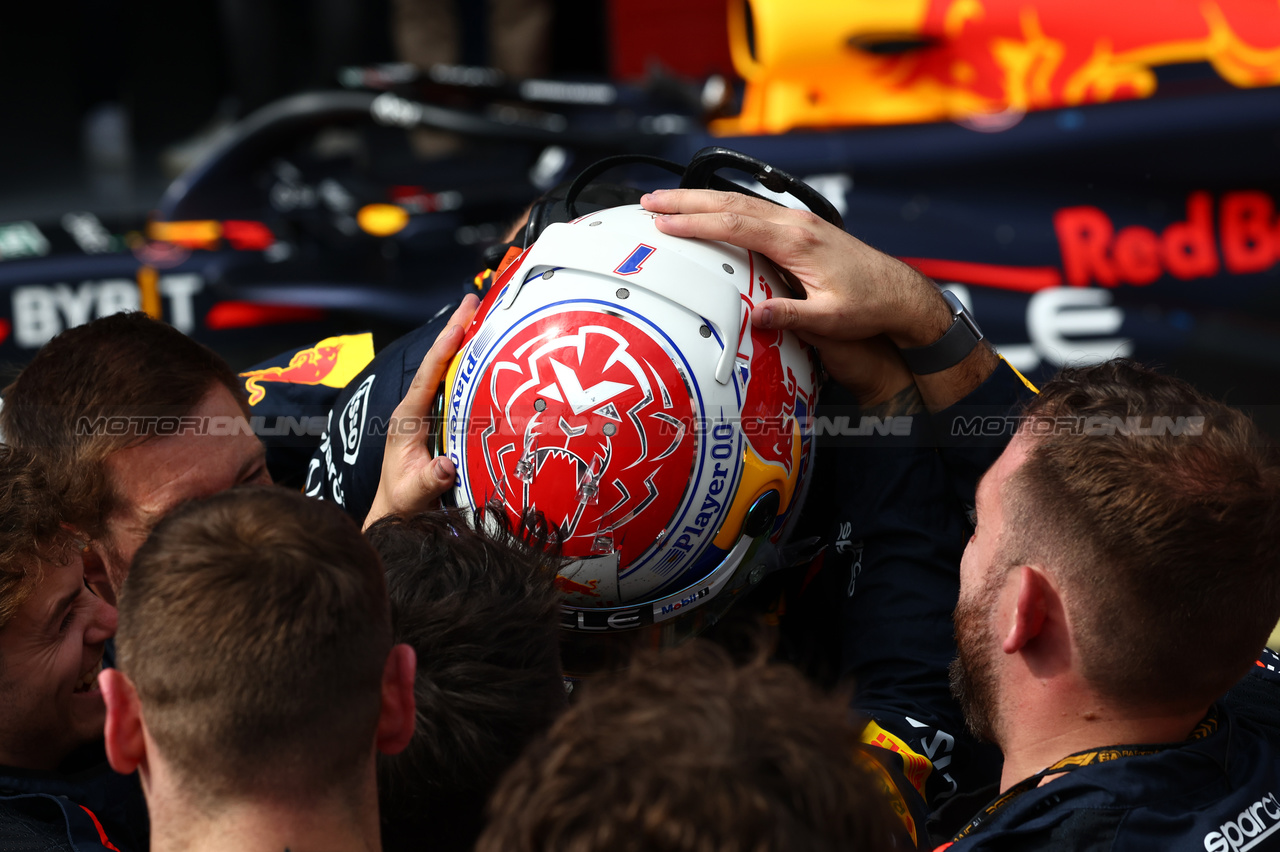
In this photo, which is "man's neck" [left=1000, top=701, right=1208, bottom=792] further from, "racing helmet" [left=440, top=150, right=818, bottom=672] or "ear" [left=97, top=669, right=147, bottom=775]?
"ear" [left=97, top=669, right=147, bottom=775]

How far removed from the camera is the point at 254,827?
1.05m

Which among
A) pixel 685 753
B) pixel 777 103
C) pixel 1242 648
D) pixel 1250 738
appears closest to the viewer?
pixel 685 753

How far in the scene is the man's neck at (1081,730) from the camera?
4.79ft

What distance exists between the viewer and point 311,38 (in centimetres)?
999

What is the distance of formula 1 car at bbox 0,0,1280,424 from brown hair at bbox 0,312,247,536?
1.31m

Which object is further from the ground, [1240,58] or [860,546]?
[1240,58]

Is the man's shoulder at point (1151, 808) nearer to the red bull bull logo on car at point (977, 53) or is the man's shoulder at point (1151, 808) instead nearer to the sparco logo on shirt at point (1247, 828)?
the sparco logo on shirt at point (1247, 828)

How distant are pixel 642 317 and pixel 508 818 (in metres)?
0.86

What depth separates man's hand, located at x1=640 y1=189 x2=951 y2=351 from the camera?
1.68 m

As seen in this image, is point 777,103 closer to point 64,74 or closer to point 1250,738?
point 1250,738

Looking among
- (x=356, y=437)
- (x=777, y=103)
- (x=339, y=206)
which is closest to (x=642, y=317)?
(x=356, y=437)

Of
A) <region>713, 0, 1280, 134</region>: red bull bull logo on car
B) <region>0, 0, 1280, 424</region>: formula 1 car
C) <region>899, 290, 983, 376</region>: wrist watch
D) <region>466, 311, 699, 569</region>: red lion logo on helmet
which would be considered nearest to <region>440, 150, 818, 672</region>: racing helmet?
<region>466, 311, 699, 569</region>: red lion logo on helmet

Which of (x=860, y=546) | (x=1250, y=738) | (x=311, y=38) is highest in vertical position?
(x=311, y=38)

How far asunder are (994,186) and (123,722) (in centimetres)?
299
